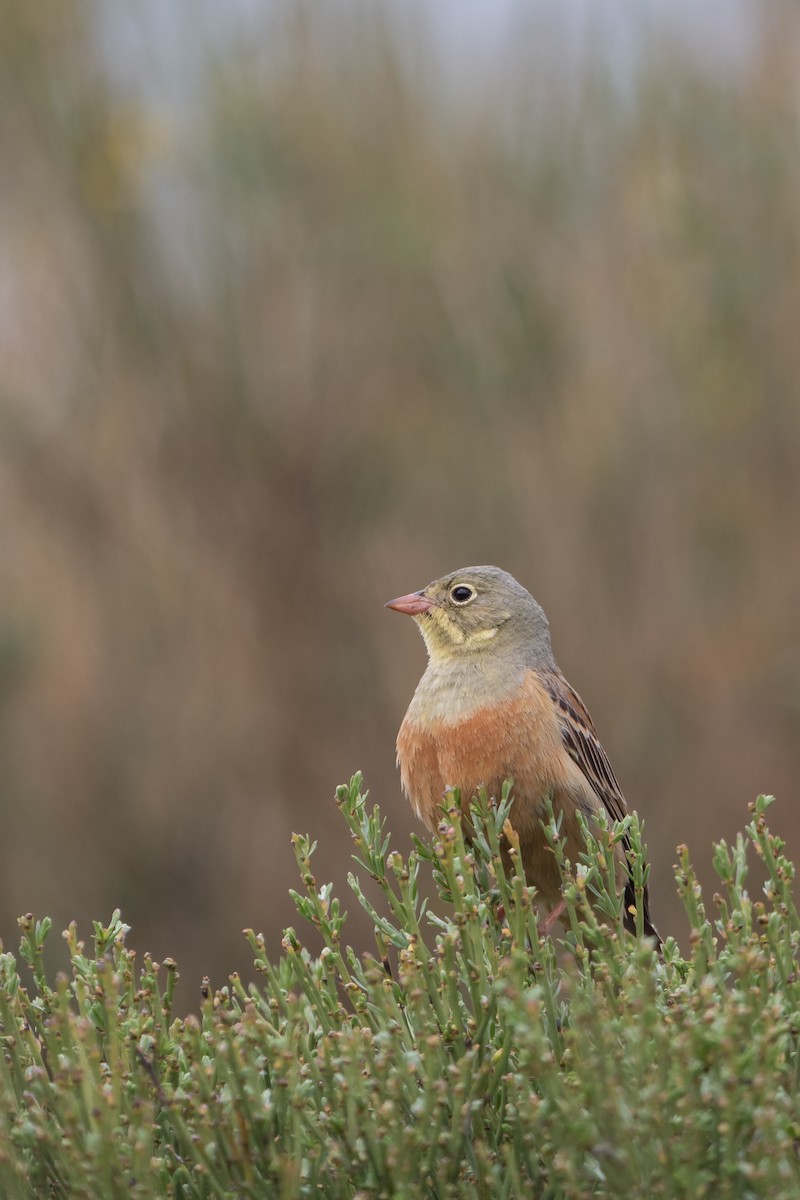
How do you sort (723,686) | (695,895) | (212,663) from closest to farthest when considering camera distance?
1. (695,895)
2. (723,686)
3. (212,663)

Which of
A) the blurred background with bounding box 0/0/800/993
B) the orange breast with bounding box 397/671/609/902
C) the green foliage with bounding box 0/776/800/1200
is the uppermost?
the blurred background with bounding box 0/0/800/993

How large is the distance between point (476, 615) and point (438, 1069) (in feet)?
7.33

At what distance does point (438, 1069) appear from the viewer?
2.58 meters

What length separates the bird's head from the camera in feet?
15.1

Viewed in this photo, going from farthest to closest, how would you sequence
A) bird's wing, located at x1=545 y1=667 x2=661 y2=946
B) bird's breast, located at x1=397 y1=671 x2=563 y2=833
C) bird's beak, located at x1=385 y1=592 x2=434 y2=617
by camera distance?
1. bird's beak, located at x1=385 y1=592 x2=434 y2=617
2. bird's wing, located at x1=545 y1=667 x2=661 y2=946
3. bird's breast, located at x1=397 y1=671 x2=563 y2=833

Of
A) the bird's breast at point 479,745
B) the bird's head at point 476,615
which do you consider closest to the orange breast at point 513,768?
the bird's breast at point 479,745

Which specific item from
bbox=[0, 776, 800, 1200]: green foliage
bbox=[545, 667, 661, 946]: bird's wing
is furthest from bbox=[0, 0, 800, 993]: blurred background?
bbox=[0, 776, 800, 1200]: green foliage

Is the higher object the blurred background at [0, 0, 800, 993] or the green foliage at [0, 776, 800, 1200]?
the blurred background at [0, 0, 800, 993]

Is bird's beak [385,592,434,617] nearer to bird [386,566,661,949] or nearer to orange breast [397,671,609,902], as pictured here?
bird [386,566,661,949]

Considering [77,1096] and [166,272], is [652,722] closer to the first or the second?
[166,272]

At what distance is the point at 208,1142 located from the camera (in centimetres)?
250

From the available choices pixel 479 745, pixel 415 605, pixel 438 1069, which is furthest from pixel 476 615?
pixel 438 1069

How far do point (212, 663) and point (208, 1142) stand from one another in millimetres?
7580

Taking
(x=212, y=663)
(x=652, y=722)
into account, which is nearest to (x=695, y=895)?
(x=652, y=722)
